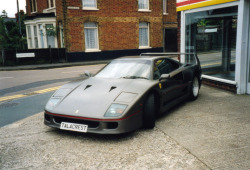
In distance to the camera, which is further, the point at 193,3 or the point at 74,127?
the point at 193,3

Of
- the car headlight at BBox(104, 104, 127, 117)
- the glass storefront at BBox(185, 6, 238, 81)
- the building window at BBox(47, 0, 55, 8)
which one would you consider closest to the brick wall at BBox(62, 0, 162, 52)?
the building window at BBox(47, 0, 55, 8)

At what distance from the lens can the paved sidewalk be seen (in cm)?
351

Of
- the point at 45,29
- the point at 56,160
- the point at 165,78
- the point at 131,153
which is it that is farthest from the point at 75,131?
the point at 45,29

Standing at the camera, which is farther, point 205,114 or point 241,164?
point 205,114

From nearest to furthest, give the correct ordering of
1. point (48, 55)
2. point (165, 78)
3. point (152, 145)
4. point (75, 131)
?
1. point (152, 145)
2. point (75, 131)
3. point (165, 78)
4. point (48, 55)

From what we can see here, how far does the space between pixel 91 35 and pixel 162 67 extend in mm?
17081

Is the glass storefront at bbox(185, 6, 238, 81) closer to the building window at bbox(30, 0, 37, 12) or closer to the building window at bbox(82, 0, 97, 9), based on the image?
the building window at bbox(82, 0, 97, 9)

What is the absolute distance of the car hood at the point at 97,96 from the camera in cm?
429

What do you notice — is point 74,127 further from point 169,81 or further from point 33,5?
point 33,5

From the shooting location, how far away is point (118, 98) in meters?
→ 4.43

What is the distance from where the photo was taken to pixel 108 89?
187 inches

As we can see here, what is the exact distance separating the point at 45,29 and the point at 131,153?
69.0ft

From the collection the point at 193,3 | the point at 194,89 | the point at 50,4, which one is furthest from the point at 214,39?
the point at 50,4

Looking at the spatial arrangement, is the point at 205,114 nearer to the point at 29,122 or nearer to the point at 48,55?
the point at 29,122
